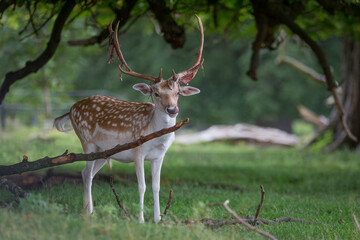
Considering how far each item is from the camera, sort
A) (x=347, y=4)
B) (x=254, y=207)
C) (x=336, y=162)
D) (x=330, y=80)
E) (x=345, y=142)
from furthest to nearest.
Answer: (x=345, y=142) < (x=336, y=162) < (x=330, y=80) < (x=347, y=4) < (x=254, y=207)

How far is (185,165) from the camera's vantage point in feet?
35.6

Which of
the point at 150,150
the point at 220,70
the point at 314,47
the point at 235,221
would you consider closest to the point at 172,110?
the point at 150,150

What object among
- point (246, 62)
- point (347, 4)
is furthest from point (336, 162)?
point (246, 62)

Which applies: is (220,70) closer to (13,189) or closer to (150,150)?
(150,150)

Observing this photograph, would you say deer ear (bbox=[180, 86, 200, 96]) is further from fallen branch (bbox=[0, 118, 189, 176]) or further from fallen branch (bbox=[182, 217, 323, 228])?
fallen branch (bbox=[182, 217, 323, 228])

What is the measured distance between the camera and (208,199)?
248 inches

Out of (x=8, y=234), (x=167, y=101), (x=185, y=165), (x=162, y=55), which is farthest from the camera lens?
(x=162, y=55)

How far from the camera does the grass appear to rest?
351 centimetres

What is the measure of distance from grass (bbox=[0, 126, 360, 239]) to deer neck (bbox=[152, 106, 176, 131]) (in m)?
0.73

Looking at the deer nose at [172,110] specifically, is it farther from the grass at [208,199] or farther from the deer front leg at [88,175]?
the deer front leg at [88,175]

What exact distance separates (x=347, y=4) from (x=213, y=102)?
21.9 metres

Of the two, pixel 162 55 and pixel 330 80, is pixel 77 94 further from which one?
pixel 330 80

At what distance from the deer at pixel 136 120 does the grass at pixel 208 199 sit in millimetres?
360

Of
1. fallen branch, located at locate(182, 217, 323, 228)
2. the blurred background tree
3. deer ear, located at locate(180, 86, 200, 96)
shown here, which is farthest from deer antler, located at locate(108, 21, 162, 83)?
the blurred background tree
